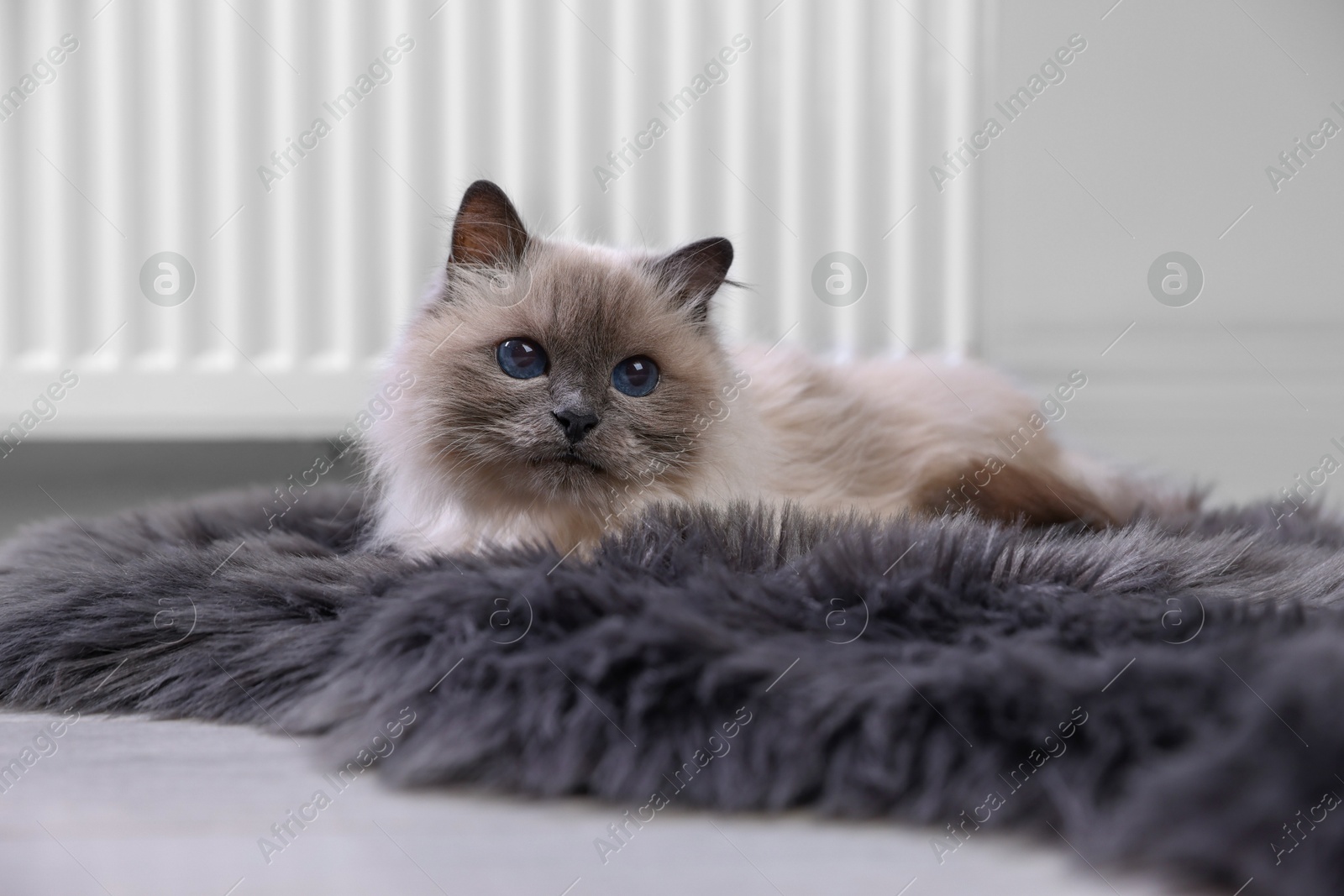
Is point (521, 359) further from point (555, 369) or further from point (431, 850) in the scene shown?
point (431, 850)

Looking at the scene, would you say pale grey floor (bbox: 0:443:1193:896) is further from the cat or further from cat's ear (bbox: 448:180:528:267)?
cat's ear (bbox: 448:180:528:267)

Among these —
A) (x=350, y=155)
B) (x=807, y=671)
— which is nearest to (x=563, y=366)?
(x=807, y=671)

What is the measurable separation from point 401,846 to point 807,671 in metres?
0.28

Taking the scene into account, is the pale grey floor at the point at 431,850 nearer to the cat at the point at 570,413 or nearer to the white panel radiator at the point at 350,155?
the cat at the point at 570,413

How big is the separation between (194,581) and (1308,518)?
58.3 inches

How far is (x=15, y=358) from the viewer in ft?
6.77

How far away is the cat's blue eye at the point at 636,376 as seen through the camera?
3.76ft

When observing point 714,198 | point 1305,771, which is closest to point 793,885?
point 1305,771

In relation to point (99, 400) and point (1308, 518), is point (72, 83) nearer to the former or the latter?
point (99, 400)

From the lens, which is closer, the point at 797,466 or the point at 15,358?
the point at 797,466

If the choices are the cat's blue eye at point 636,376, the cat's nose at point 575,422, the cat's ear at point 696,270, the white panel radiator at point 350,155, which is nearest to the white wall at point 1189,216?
the white panel radiator at point 350,155

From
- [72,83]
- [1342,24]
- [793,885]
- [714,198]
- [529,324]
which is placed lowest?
[793,885]

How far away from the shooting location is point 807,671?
0.67 metres

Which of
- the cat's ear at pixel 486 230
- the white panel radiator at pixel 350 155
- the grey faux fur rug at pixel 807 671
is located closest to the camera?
the grey faux fur rug at pixel 807 671
